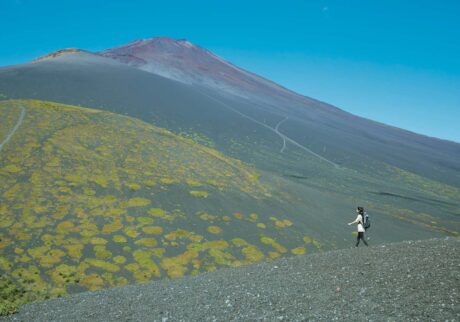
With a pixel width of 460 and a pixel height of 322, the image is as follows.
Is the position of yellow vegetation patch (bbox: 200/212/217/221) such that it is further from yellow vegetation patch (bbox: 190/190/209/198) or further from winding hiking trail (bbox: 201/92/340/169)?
winding hiking trail (bbox: 201/92/340/169)

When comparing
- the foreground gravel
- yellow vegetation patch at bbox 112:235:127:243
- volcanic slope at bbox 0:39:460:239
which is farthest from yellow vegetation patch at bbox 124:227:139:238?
volcanic slope at bbox 0:39:460:239

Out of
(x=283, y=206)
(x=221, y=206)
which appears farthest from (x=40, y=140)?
(x=283, y=206)

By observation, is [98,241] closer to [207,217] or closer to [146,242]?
[146,242]

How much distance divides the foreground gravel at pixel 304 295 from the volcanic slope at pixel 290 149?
43.6 ft

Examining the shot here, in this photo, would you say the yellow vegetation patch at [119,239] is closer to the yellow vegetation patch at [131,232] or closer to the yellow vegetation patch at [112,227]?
the yellow vegetation patch at [131,232]

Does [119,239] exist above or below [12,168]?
below

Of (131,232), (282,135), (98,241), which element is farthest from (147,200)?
(282,135)

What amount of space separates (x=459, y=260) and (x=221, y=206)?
61.4 feet

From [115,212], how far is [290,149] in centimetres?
5965

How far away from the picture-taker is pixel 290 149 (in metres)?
79.7

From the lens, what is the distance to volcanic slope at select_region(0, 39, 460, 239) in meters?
40.8

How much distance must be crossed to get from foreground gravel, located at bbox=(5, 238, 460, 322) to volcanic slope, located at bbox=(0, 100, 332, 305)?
319 centimetres

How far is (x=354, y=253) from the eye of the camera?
17688 millimetres

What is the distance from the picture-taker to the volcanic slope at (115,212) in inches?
723
